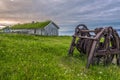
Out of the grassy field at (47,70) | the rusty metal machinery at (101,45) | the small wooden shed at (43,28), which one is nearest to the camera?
the grassy field at (47,70)

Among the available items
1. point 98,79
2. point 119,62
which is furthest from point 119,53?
point 98,79

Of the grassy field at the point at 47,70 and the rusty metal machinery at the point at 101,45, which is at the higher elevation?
the rusty metal machinery at the point at 101,45

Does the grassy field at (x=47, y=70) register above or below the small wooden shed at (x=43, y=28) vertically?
below

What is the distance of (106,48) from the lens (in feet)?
40.8

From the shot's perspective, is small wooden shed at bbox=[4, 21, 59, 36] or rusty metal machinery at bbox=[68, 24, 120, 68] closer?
rusty metal machinery at bbox=[68, 24, 120, 68]

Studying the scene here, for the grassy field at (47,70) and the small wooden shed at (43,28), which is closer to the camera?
the grassy field at (47,70)

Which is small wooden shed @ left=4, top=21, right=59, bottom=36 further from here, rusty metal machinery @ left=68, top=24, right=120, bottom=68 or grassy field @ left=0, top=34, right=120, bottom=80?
grassy field @ left=0, top=34, right=120, bottom=80

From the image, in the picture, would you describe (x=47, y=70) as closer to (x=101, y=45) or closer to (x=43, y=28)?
(x=101, y=45)

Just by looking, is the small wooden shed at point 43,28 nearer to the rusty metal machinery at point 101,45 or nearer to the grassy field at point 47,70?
the rusty metal machinery at point 101,45

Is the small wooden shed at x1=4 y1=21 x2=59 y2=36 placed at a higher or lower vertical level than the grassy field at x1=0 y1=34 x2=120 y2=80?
higher

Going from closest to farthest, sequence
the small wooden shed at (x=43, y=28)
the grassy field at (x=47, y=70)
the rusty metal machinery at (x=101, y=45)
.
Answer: the grassy field at (x=47, y=70)
the rusty metal machinery at (x=101, y=45)
the small wooden shed at (x=43, y=28)

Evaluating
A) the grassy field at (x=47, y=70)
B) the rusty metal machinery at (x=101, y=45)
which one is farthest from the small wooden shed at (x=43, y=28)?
the grassy field at (x=47, y=70)

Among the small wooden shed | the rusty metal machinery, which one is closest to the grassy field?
the rusty metal machinery

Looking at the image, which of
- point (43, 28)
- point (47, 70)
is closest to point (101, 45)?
point (47, 70)
